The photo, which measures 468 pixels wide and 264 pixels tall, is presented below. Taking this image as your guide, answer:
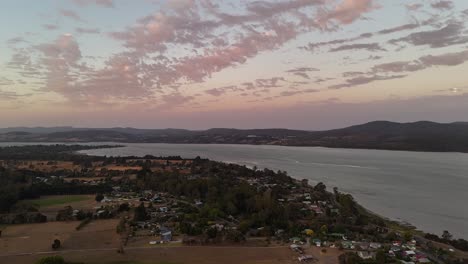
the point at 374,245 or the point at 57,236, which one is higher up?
the point at 374,245

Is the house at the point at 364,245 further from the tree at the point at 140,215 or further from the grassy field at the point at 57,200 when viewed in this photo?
the grassy field at the point at 57,200

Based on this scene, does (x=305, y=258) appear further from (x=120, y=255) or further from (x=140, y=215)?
(x=140, y=215)

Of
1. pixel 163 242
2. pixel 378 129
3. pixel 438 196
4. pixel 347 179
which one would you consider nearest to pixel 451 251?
pixel 163 242

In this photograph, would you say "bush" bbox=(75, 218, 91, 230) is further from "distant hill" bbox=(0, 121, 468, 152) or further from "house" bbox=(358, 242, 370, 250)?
"distant hill" bbox=(0, 121, 468, 152)

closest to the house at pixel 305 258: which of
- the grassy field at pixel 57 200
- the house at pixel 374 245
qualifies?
the house at pixel 374 245

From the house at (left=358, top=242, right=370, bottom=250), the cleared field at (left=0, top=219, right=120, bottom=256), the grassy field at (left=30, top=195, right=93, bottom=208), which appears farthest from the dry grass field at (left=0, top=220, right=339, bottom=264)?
the grassy field at (left=30, top=195, right=93, bottom=208)

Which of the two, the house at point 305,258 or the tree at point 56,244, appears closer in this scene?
the house at point 305,258

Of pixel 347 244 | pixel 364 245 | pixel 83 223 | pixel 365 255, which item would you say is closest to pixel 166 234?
pixel 83 223

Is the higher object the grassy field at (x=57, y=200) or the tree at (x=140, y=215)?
the tree at (x=140, y=215)
